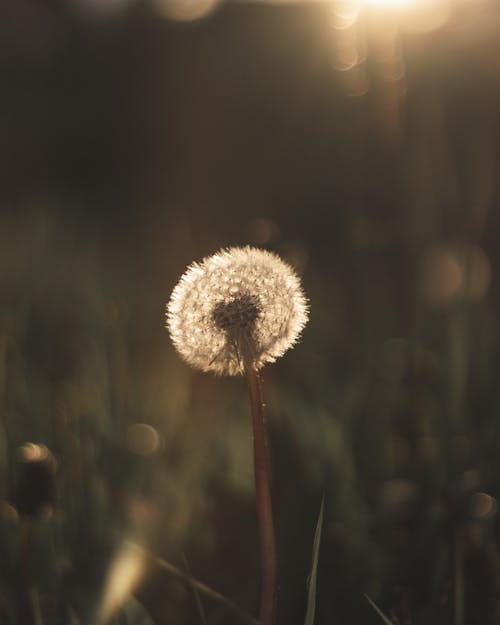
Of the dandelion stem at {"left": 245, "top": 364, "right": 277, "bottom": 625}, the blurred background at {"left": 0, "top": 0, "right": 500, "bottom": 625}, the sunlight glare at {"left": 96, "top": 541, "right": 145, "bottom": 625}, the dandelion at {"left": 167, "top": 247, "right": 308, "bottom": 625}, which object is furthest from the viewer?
the blurred background at {"left": 0, "top": 0, "right": 500, "bottom": 625}

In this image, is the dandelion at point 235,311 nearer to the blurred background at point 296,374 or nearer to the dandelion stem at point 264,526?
the dandelion stem at point 264,526

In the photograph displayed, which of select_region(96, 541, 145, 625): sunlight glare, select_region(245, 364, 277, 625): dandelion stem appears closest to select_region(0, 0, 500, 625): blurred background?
select_region(96, 541, 145, 625): sunlight glare

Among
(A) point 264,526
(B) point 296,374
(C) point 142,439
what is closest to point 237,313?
(A) point 264,526

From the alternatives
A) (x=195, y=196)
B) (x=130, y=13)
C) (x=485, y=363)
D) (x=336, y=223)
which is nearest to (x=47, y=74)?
(x=130, y=13)

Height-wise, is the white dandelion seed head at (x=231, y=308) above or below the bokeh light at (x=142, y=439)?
above

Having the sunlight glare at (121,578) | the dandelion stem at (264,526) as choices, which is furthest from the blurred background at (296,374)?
the dandelion stem at (264,526)

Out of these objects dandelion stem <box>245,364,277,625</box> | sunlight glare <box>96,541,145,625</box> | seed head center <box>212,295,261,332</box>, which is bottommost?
sunlight glare <box>96,541,145,625</box>

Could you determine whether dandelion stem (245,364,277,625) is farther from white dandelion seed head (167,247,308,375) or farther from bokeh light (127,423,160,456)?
bokeh light (127,423,160,456)

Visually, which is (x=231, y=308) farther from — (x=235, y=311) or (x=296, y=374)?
(x=296, y=374)
